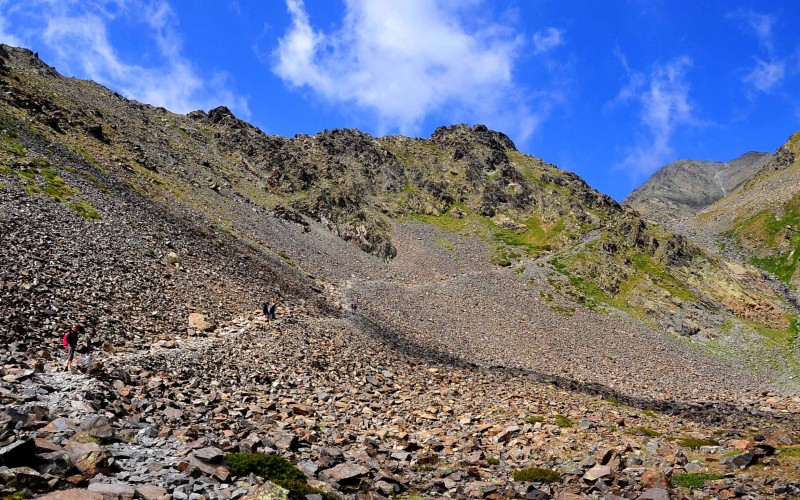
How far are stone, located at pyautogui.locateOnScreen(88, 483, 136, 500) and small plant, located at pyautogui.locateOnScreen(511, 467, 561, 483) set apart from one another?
42.3 ft

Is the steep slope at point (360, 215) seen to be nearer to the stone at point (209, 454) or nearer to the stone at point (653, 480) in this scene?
the stone at point (209, 454)

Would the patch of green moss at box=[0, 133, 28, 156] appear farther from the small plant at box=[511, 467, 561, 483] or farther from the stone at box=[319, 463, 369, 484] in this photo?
the small plant at box=[511, 467, 561, 483]

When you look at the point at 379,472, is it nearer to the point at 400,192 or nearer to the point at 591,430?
the point at 591,430

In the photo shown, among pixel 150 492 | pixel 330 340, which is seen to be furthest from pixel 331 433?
pixel 330 340

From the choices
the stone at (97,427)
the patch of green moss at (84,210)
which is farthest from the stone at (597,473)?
the patch of green moss at (84,210)

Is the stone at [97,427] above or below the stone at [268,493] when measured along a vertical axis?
above

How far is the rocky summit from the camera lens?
636 inches

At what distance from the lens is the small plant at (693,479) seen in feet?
51.8

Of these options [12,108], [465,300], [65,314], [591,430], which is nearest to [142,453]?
[65,314]

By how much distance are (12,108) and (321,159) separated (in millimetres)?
78349

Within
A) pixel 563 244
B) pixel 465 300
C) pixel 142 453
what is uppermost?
pixel 563 244

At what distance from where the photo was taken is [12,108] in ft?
236

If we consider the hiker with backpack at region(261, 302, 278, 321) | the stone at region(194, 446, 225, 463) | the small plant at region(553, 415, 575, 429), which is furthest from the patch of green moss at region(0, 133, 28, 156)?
the small plant at region(553, 415, 575, 429)

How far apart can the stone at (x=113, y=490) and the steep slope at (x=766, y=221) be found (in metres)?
125
